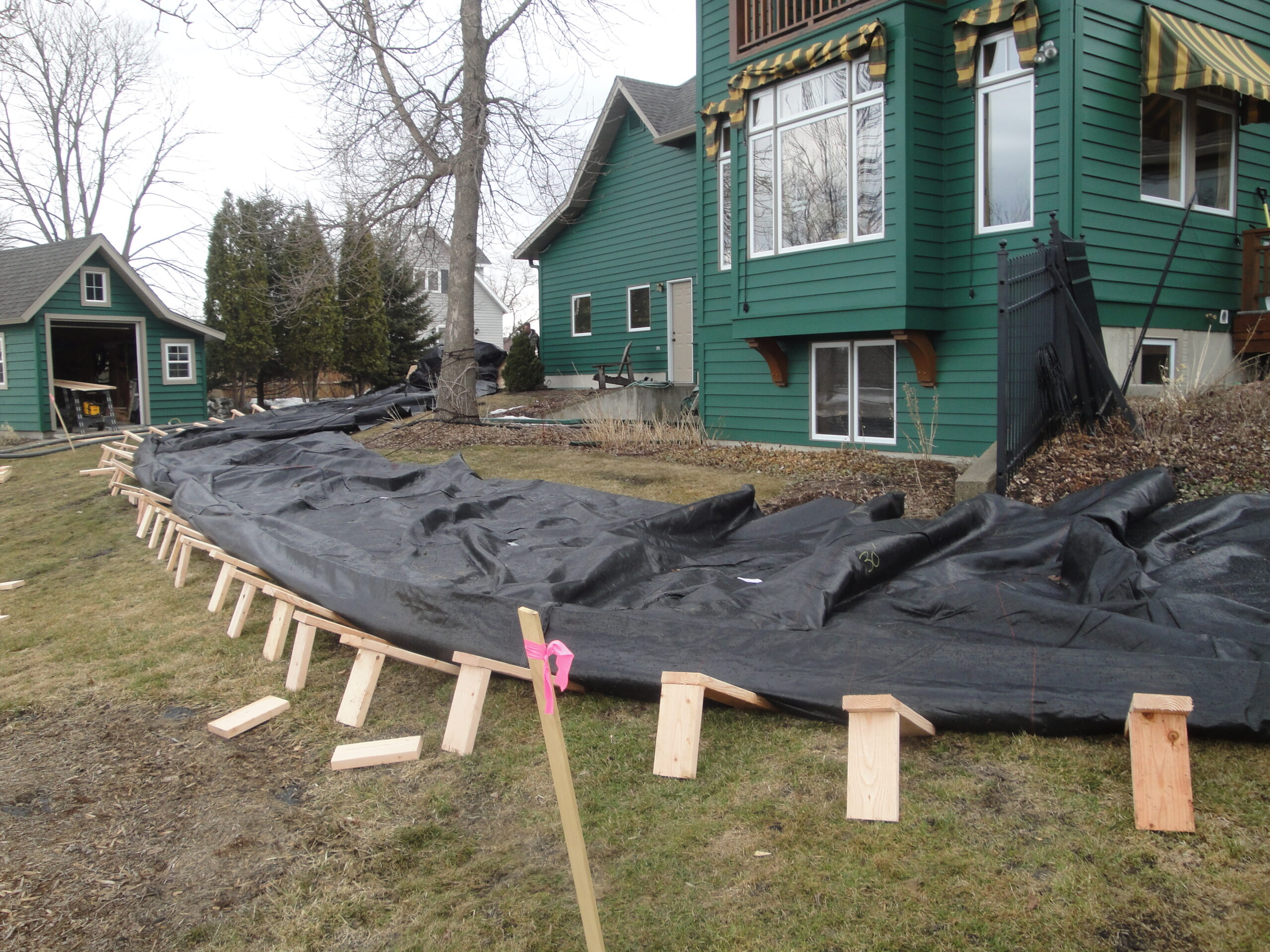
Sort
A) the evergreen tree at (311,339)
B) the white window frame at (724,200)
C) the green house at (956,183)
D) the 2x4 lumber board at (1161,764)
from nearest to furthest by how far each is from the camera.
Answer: the 2x4 lumber board at (1161,764)
the green house at (956,183)
the white window frame at (724,200)
the evergreen tree at (311,339)

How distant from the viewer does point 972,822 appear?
280 centimetres

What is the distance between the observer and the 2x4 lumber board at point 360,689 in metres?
4.00

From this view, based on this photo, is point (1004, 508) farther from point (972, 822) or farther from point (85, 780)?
point (85, 780)

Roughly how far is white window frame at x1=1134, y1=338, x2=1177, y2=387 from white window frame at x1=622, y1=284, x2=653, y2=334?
9.33 m

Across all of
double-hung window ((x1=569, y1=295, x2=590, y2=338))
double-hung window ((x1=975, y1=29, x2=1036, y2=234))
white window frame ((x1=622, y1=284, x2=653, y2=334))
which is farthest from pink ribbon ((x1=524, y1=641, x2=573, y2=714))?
double-hung window ((x1=569, y1=295, x2=590, y2=338))

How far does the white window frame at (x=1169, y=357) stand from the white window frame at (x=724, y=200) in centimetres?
471

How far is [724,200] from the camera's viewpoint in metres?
12.0

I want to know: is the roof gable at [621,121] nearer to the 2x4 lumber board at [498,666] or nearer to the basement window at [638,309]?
the basement window at [638,309]

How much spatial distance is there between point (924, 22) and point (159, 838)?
934 centimetres

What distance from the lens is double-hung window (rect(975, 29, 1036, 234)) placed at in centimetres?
877

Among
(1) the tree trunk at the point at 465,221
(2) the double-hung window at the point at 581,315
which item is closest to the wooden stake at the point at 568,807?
(1) the tree trunk at the point at 465,221

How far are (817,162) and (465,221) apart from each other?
6262mm

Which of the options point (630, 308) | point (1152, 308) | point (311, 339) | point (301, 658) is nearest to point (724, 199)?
point (1152, 308)

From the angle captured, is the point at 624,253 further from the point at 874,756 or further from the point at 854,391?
the point at 874,756
